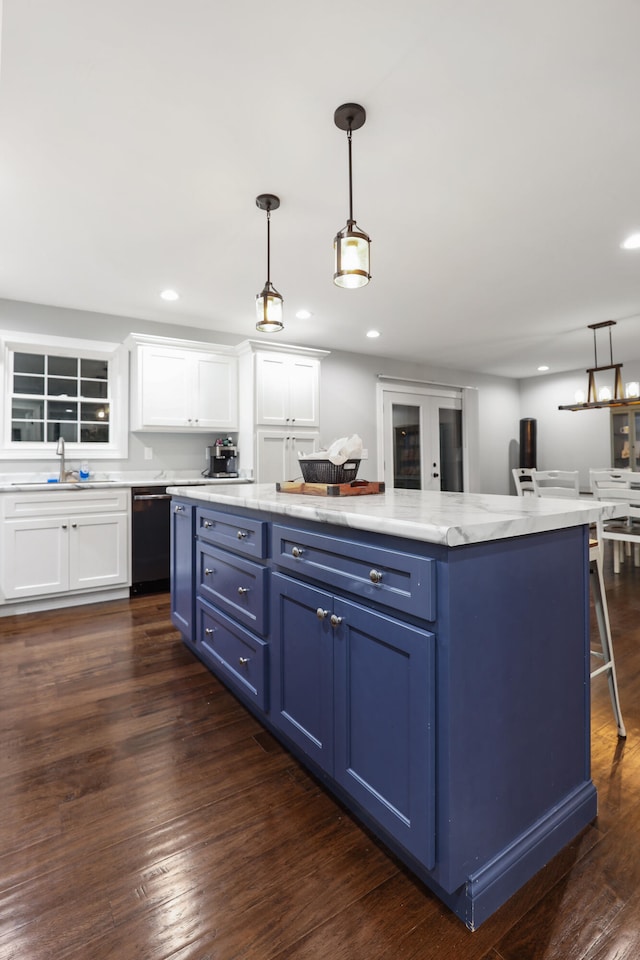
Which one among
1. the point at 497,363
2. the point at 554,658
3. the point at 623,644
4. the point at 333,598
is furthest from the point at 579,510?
the point at 497,363

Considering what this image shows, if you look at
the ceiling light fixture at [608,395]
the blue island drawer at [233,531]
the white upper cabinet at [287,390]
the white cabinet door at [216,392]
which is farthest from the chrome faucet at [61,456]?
the ceiling light fixture at [608,395]

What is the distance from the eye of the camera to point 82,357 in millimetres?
4359

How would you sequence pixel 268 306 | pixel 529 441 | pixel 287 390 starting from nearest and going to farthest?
pixel 268 306
pixel 287 390
pixel 529 441

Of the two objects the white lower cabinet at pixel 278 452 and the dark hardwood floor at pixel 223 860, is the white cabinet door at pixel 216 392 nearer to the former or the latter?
the white lower cabinet at pixel 278 452

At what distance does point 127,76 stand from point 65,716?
8.53 ft

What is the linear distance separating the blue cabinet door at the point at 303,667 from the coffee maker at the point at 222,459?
3.19m

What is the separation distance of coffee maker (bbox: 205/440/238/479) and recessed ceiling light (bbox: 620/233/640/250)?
359 cm

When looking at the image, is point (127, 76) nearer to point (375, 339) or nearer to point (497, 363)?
point (375, 339)

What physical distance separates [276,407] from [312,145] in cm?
285

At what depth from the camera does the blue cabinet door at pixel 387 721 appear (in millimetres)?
1084

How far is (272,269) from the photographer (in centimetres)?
347

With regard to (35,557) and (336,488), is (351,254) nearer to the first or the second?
(336,488)

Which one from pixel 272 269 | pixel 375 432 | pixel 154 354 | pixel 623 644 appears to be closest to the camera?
pixel 623 644

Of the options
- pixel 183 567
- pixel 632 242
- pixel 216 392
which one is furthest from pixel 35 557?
pixel 632 242
